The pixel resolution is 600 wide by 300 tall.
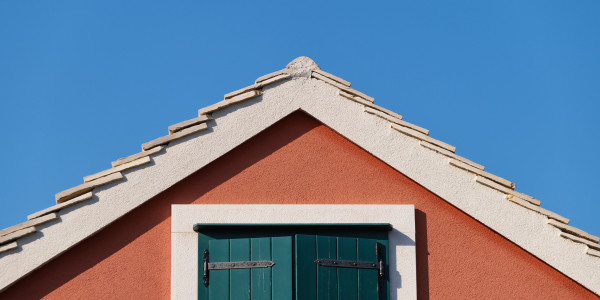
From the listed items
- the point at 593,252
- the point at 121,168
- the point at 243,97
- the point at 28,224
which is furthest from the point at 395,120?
the point at 28,224

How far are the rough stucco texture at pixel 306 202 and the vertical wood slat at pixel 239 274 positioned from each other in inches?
21.3

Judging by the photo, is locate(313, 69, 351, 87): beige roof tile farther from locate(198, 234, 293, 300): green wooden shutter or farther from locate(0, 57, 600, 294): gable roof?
locate(198, 234, 293, 300): green wooden shutter

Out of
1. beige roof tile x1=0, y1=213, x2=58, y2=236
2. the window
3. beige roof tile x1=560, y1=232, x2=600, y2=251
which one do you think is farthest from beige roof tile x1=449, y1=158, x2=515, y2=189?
beige roof tile x1=0, y1=213, x2=58, y2=236

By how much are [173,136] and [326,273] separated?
6.92 feet

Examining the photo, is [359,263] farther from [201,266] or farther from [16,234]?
[16,234]

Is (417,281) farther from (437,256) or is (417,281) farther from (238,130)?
(238,130)

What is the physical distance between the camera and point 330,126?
1220 centimetres

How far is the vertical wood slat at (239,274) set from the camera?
1159 centimetres

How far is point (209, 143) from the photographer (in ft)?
39.4

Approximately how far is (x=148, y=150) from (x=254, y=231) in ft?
4.49

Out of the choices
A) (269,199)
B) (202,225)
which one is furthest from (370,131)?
(202,225)

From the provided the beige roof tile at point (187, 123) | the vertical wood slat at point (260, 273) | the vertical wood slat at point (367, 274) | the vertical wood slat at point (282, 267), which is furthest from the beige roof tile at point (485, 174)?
the beige roof tile at point (187, 123)

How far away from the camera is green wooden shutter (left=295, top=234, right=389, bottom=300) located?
11.6 m

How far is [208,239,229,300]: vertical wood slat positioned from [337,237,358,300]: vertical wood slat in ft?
3.74
